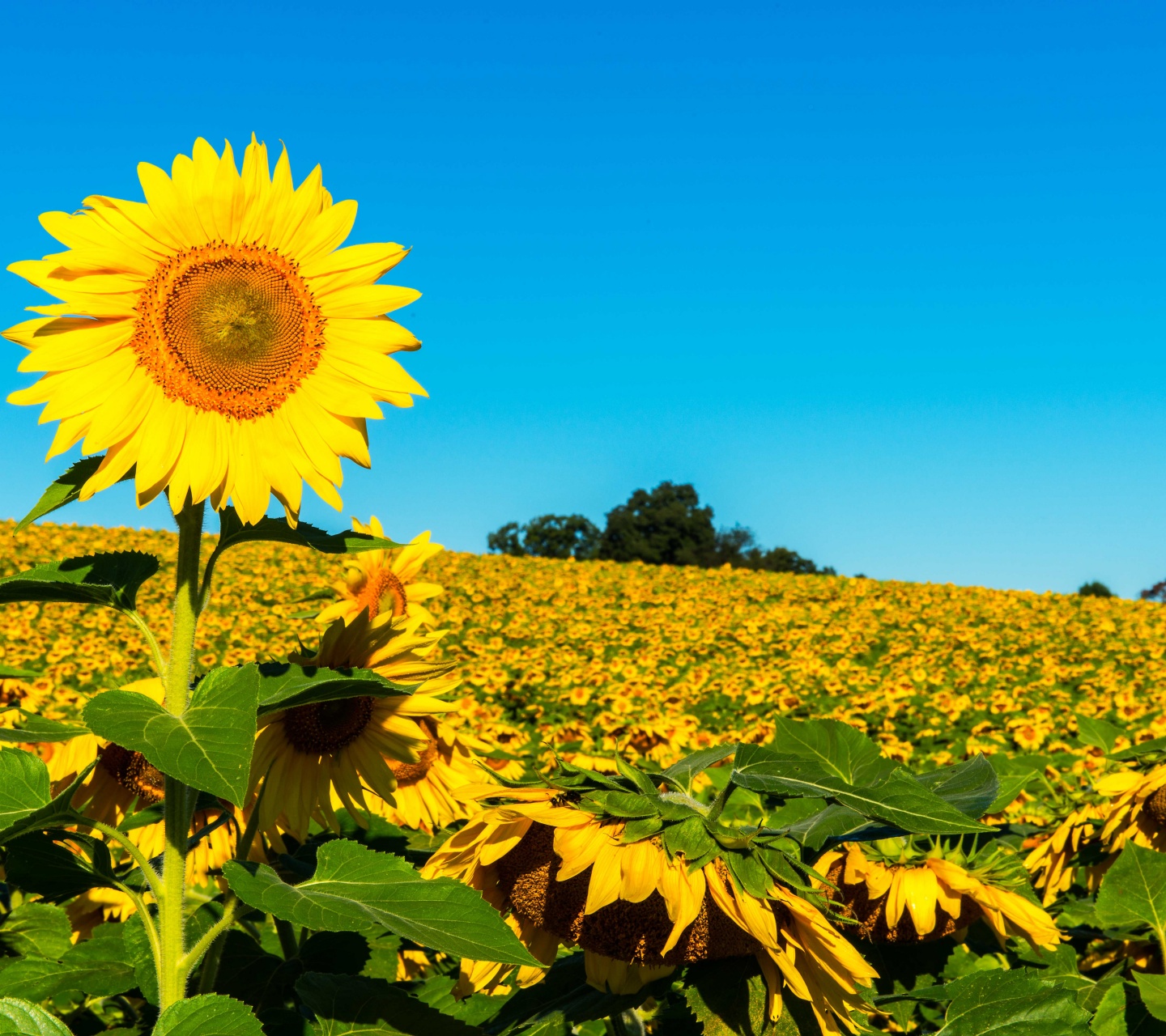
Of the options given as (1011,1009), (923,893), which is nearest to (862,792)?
(1011,1009)

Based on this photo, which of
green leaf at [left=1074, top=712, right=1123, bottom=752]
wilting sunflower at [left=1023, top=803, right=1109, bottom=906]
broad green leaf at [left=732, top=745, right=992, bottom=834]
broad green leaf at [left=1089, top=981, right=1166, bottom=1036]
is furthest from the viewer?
green leaf at [left=1074, top=712, right=1123, bottom=752]

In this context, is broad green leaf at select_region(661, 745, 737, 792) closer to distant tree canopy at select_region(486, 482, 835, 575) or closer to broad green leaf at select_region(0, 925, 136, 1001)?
broad green leaf at select_region(0, 925, 136, 1001)

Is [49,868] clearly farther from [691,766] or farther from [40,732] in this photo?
[691,766]

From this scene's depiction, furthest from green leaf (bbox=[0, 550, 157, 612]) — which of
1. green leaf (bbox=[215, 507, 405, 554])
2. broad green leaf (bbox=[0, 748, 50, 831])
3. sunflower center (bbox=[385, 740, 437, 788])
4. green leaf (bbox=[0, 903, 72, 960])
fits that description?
green leaf (bbox=[0, 903, 72, 960])

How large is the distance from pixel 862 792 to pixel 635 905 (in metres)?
0.36

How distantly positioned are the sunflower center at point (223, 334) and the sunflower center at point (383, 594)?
88cm

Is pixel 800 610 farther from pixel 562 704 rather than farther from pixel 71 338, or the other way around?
pixel 71 338

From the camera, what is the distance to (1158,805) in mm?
2211

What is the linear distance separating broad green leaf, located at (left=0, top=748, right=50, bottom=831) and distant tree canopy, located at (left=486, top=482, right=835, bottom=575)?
46.6 meters

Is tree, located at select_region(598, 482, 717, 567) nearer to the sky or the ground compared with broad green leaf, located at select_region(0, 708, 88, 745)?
nearer to the sky

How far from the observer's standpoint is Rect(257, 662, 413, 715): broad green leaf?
150cm

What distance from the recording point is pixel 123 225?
167cm

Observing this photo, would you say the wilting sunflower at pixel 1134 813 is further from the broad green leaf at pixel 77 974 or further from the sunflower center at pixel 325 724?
the broad green leaf at pixel 77 974

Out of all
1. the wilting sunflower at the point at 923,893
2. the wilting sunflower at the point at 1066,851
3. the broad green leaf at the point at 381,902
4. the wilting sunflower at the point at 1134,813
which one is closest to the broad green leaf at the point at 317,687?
the broad green leaf at the point at 381,902
